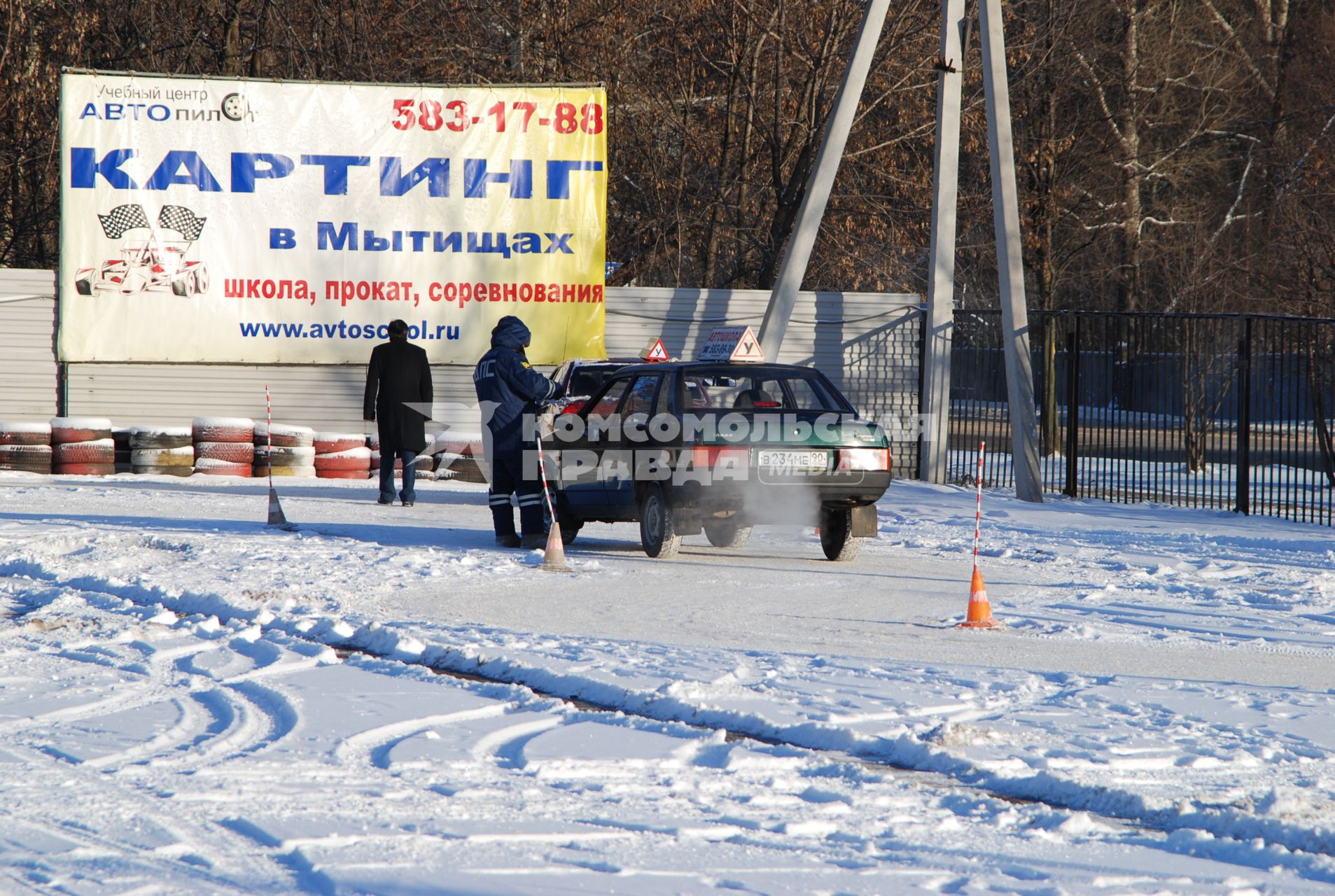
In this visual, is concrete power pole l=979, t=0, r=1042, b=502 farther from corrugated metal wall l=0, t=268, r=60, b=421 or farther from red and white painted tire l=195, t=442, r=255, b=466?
corrugated metal wall l=0, t=268, r=60, b=421

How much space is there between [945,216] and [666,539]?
10.4m

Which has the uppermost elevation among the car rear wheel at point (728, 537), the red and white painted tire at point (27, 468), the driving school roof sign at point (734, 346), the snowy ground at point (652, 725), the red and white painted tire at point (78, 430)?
the driving school roof sign at point (734, 346)

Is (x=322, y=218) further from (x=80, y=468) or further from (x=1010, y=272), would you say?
(x=1010, y=272)

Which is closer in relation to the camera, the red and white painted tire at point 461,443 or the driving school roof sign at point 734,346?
the driving school roof sign at point 734,346

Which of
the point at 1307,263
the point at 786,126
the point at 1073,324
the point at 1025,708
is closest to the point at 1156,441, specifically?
the point at 1073,324

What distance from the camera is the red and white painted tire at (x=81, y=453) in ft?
66.6

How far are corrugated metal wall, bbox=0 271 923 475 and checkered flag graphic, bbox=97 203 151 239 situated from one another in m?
2.06

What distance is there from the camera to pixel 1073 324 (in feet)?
68.1

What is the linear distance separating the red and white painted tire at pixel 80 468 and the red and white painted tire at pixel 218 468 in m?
1.18

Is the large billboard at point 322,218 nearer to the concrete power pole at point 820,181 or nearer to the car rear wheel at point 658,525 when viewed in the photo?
the concrete power pole at point 820,181

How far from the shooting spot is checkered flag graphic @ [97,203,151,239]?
2159cm

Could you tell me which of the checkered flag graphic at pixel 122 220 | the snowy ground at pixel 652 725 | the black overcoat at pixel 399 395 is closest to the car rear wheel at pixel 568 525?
the snowy ground at pixel 652 725

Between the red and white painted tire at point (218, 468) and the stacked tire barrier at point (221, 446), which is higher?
the stacked tire barrier at point (221, 446)

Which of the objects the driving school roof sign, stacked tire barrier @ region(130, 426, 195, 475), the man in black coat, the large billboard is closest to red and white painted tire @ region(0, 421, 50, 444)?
stacked tire barrier @ region(130, 426, 195, 475)
